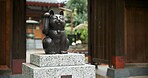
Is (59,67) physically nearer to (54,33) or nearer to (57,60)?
(57,60)

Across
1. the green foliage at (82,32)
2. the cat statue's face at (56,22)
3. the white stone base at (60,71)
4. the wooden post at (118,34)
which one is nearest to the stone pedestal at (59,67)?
the white stone base at (60,71)

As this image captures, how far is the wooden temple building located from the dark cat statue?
278 cm

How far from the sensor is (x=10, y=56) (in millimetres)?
6363

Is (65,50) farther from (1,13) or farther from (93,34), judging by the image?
(93,34)

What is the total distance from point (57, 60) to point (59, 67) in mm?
120

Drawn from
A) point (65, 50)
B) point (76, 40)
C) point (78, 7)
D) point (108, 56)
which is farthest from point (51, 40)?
point (78, 7)

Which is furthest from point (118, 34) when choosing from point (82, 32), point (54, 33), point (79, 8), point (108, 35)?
point (79, 8)

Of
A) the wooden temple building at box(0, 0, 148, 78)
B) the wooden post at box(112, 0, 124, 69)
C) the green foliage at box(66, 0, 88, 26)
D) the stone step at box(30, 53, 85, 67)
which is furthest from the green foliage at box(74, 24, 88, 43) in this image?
the stone step at box(30, 53, 85, 67)

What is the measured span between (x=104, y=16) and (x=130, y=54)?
159 cm

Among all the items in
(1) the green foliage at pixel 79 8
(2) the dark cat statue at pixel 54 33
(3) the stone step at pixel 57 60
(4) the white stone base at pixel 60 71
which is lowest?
(4) the white stone base at pixel 60 71

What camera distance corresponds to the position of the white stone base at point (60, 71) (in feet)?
10.8

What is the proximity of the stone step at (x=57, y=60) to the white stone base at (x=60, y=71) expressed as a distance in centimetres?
9

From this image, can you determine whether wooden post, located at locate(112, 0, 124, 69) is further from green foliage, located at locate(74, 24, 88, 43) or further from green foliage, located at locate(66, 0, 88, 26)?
green foliage, located at locate(66, 0, 88, 26)

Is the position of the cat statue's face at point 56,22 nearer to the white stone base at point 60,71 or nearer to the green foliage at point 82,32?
the white stone base at point 60,71
